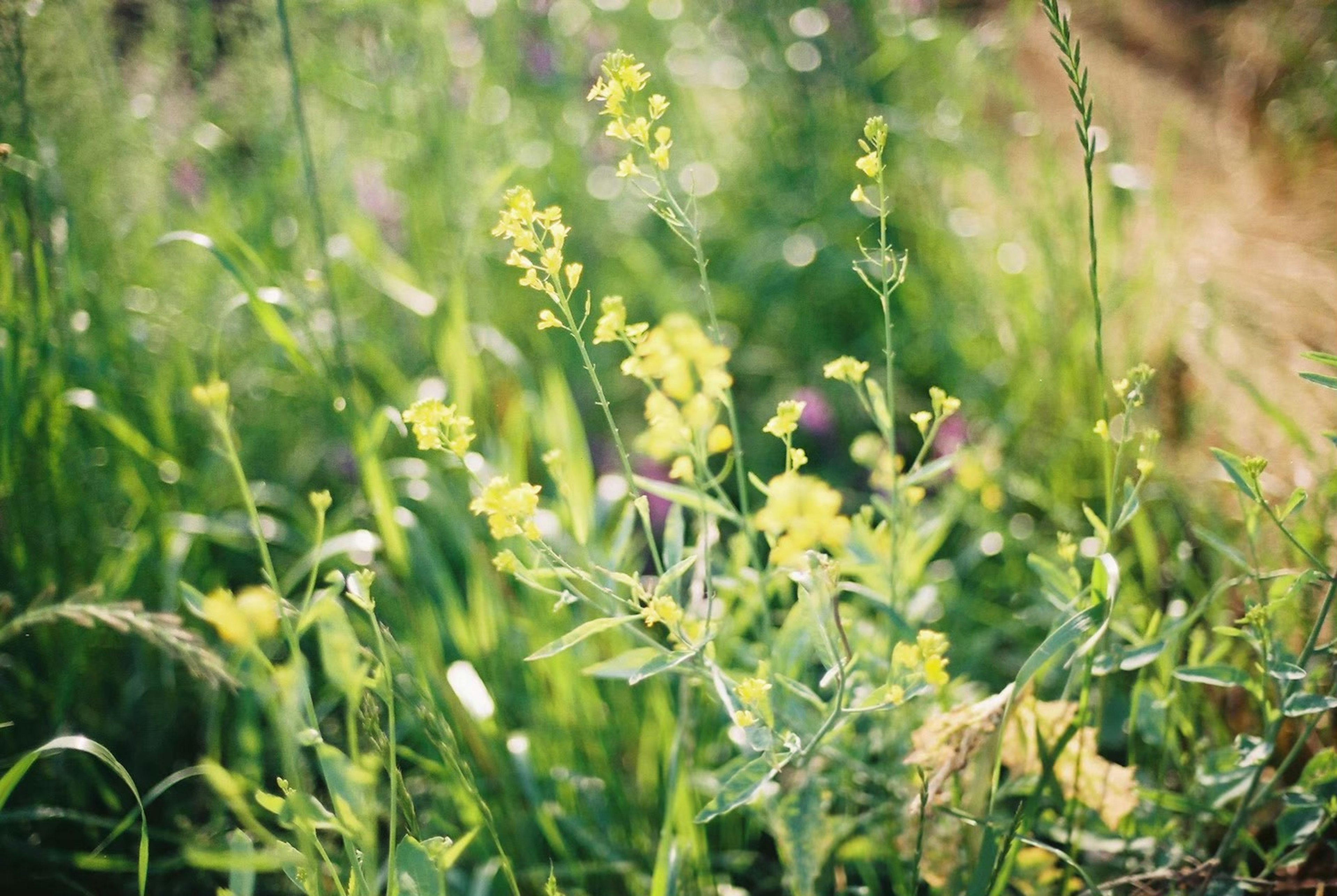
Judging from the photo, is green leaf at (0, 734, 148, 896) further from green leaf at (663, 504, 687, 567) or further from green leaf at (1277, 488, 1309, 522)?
green leaf at (1277, 488, 1309, 522)

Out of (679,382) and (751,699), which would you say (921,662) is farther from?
(679,382)

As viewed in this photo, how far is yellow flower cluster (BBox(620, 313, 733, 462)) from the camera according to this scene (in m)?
0.71

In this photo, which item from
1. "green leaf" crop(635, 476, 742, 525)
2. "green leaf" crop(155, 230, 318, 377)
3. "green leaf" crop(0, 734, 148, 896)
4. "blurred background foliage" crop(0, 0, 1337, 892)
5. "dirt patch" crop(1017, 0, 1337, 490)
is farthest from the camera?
"dirt patch" crop(1017, 0, 1337, 490)

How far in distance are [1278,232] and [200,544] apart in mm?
1964

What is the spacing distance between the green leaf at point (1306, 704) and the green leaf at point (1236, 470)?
17 centimetres

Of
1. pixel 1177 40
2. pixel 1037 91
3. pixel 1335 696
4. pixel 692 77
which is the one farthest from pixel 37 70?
pixel 1177 40

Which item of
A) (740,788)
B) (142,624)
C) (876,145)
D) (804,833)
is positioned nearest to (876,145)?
(876,145)

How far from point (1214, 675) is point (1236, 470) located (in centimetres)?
19

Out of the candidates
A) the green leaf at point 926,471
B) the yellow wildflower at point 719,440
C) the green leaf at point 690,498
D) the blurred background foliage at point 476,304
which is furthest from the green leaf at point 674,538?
the blurred background foliage at point 476,304

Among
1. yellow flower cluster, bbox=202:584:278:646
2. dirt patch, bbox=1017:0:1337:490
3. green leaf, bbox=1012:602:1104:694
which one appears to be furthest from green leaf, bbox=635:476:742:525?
dirt patch, bbox=1017:0:1337:490

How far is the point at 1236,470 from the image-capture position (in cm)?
80

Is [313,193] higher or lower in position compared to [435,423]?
higher

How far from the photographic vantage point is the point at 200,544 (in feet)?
4.83

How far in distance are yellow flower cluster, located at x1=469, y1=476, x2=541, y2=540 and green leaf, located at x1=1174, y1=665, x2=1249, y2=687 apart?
1.92 feet
